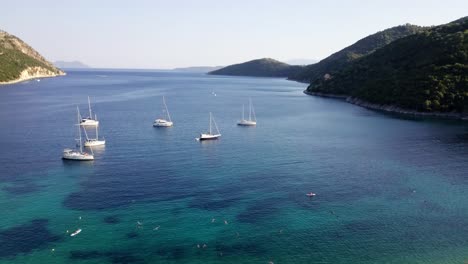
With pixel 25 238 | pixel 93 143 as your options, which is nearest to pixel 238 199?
pixel 25 238

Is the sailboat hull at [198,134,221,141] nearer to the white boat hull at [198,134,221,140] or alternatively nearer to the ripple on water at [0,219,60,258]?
the white boat hull at [198,134,221,140]

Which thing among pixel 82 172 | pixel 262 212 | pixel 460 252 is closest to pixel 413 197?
pixel 460 252

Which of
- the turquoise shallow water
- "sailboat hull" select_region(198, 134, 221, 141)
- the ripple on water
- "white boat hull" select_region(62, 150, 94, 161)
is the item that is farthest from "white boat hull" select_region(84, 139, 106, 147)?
the ripple on water

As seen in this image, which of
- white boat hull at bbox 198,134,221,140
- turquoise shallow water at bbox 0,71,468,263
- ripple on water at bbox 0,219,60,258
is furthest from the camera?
white boat hull at bbox 198,134,221,140

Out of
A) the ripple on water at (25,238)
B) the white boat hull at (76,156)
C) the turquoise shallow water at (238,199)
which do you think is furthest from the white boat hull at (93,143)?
the ripple on water at (25,238)

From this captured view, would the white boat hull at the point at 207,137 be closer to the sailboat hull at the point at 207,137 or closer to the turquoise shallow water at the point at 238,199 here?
the sailboat hull at the point at 207,137

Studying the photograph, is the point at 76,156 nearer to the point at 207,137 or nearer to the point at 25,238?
the point at 207,137

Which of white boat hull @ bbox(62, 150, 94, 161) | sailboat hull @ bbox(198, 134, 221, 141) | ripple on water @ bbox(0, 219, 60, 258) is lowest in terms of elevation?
sailboat hull @ bbox(198, 134, 221, 141)

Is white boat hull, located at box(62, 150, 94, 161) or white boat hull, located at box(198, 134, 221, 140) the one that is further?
white boat hull, located at box(198, 134, 221, 140)
